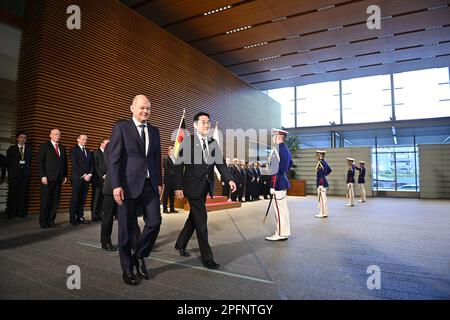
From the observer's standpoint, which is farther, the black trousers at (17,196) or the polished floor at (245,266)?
the black trousers at (17,196)

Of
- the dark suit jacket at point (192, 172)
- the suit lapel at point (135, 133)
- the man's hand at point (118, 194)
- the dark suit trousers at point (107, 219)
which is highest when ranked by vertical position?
the suit lapel at point (135, 133)

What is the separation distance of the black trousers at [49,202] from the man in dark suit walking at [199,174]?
10.3 feet

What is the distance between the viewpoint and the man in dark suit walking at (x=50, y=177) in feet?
15.4

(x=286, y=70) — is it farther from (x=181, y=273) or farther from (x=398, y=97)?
(x=181, y=273)

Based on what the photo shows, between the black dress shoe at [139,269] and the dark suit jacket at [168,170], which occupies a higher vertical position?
the dark suit jacket at [168,170]

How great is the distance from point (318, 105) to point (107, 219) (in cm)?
1620

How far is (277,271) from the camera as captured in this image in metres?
2.69

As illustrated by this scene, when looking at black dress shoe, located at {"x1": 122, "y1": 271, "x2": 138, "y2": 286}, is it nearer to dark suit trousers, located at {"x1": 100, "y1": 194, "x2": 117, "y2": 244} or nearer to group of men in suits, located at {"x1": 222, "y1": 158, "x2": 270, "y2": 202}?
dark suit trousers, located at {"x1": 100, "y1": 194, "x2": 117, "y2": 244}

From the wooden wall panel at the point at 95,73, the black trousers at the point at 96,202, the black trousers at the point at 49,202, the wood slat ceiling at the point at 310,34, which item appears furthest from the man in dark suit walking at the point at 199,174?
the wood slat ceiling at the point at 310,34

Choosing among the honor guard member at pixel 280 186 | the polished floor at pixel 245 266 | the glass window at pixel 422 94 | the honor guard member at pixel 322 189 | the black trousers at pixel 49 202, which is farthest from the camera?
the glass window at pixel 422 94

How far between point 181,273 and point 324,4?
8927 mm

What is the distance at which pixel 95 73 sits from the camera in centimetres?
730

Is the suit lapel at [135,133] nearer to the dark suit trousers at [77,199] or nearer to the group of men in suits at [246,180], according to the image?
the dark suit trousers at [77,199]

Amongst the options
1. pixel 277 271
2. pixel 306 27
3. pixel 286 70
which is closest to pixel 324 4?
pixel 306 27
